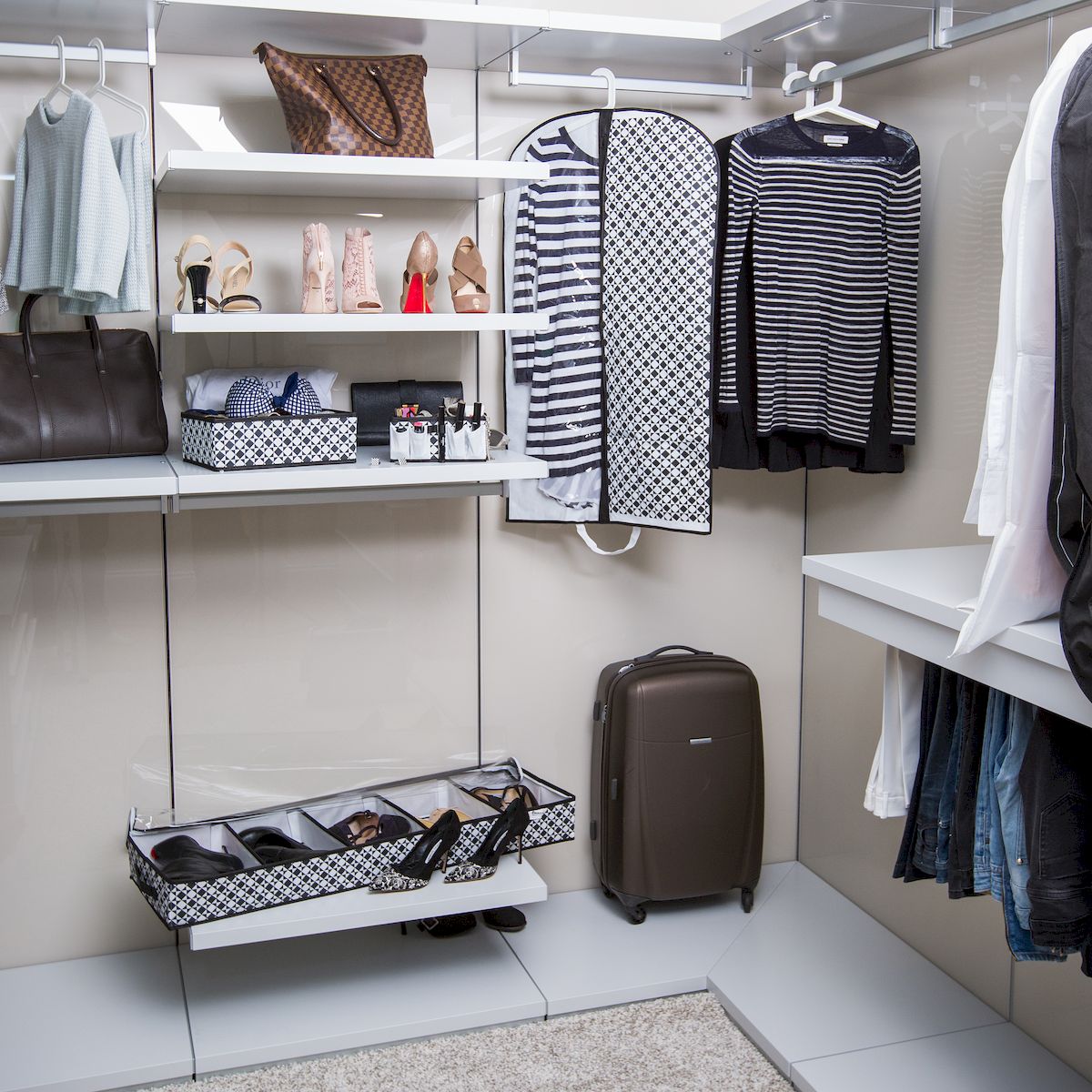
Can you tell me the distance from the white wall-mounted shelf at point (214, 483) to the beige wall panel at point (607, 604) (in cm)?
48

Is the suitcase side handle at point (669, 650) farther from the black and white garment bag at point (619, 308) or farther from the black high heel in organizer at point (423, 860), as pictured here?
the black high heel in organizer at point (423, 860)

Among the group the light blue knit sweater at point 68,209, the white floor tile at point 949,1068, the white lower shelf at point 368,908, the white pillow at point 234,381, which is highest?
the light blue knit sweater at point 68,209

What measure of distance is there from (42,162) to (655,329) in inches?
51.6

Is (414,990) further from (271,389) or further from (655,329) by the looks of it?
(655,329)

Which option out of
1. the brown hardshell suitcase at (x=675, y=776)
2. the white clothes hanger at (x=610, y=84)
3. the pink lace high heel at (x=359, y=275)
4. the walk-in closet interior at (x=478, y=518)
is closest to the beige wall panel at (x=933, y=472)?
the walk-in closet interior at (x=478, y=518)

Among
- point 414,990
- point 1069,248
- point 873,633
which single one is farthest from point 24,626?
point 1069,248

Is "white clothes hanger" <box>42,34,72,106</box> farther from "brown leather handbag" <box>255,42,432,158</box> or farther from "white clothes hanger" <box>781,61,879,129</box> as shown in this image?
"white clothes hanger" <box>781,61,879,129</box>

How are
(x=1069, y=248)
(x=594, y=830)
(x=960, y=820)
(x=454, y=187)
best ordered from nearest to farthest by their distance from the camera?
(x=1069, y=248)
(x=960, y=820)
(x=454, y=187)
(x=594, y=830)

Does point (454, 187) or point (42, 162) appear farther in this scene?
point (454, 187)

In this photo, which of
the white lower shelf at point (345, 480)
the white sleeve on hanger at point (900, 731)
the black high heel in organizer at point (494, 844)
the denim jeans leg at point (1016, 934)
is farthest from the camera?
the black high heel in organizer at point (494, 844)

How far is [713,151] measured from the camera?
2.72 meters

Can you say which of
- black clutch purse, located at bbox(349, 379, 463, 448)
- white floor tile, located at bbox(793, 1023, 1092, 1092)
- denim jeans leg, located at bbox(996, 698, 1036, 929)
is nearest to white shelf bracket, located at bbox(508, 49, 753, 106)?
black clutch purse, located at bbox(349, 379, 463, 448)

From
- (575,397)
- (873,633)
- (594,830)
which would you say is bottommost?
(594,830)

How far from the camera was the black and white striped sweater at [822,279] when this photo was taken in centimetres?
271
